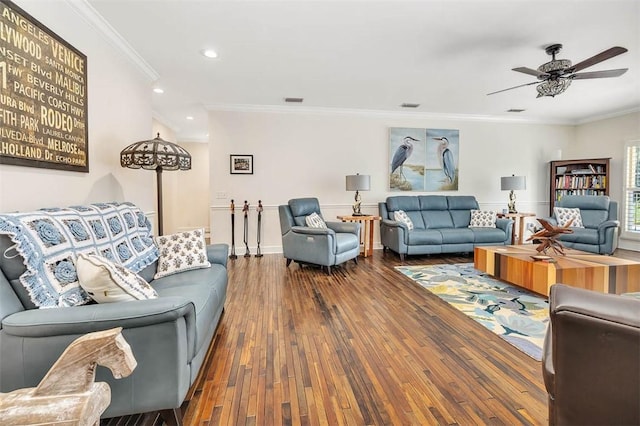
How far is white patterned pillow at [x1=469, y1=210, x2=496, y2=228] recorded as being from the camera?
514 cm

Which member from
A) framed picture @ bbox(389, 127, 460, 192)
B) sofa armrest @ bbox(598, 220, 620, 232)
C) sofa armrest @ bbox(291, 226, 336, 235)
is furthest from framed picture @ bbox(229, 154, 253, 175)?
sofa armrest @ bbox(598, 220, 620, 232)

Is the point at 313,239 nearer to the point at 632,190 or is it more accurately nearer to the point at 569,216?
the point at 569,216

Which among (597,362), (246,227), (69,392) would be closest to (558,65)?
(597,362)

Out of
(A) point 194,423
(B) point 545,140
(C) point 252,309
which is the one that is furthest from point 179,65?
(B) point 545,140

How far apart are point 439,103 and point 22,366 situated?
18.3ft

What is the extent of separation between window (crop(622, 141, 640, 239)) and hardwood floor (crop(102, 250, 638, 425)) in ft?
17.2

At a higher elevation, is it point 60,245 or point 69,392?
point 60,245

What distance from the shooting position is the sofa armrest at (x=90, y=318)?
113cm

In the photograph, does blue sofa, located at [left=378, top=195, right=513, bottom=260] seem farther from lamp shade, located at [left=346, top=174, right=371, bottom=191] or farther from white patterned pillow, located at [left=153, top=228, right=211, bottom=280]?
white patterned pillow, located at [left=153, top=228, right=211, bottom=280]

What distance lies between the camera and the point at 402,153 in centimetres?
568

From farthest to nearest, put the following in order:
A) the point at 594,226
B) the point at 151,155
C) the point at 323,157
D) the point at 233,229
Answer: the point at 323,157
the point at 233,229
the point at 594,226
the point at 151,155

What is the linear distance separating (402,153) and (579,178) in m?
3.57

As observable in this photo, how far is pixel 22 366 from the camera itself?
1156 mm

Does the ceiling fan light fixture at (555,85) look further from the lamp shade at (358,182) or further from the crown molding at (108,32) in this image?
the crown molding at (108,32)
